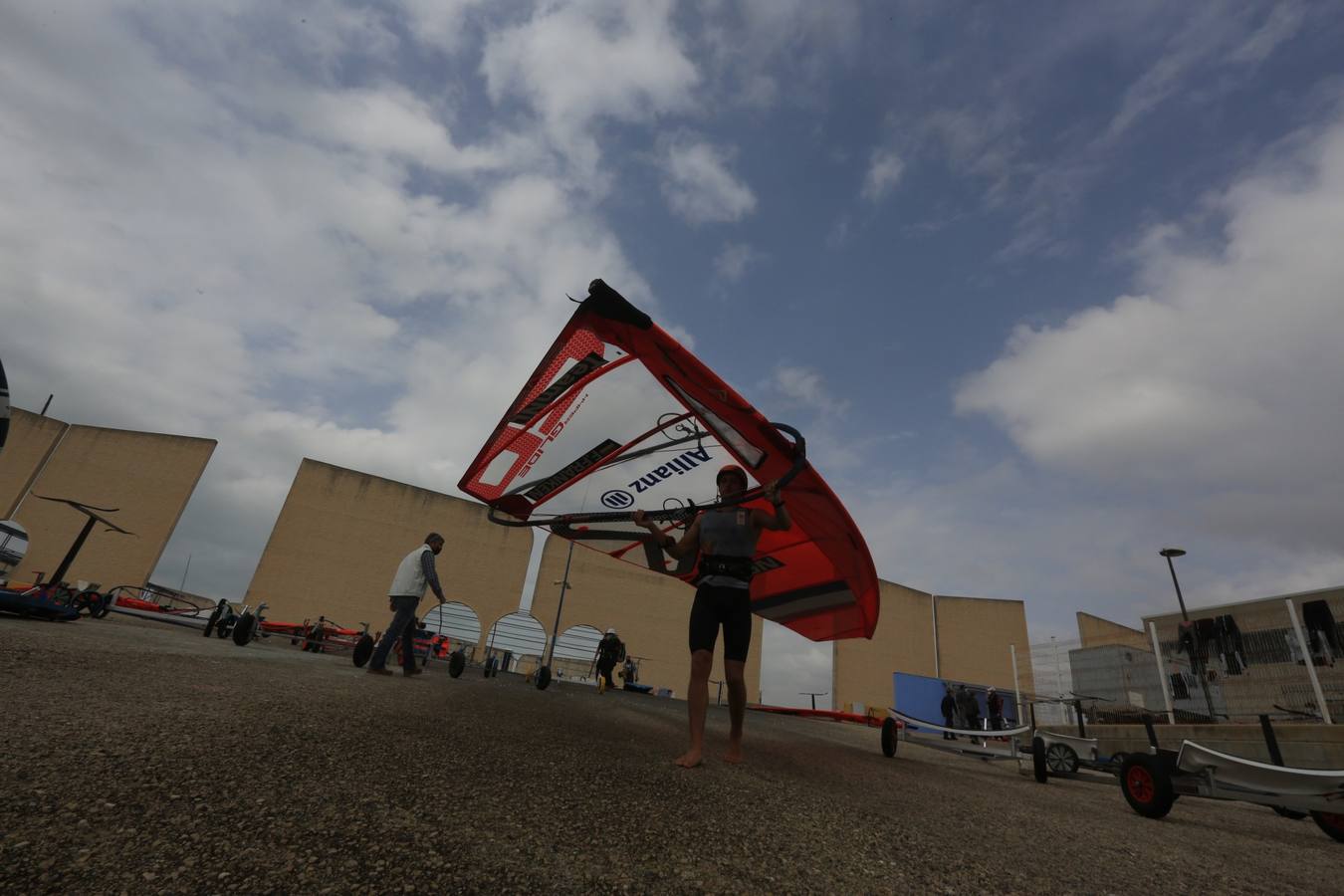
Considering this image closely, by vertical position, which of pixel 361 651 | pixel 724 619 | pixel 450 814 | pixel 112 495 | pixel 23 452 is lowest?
pixel 450 814

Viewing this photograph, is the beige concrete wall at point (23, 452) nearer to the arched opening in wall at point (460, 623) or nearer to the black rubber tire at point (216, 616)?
the arched opening in wall at point (460, 623)

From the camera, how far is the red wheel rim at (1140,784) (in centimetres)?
357

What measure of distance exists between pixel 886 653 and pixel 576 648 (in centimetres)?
1619

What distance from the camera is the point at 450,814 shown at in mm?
1572

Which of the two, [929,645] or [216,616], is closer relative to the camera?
[216,616]

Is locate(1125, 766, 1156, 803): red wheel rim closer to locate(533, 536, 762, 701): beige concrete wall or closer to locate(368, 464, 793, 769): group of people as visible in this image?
locate(368, 464, 793, 769): group of people

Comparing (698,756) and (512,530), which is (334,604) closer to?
(512,530)

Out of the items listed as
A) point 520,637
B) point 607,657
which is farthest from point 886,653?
point 607,657

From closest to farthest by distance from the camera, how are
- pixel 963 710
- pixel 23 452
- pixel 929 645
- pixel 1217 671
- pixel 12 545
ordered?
pixel 1217 671
pixel 12 545
pixel 23 452
pixel 963 710
pixel 929 645

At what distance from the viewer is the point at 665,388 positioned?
14.8ft

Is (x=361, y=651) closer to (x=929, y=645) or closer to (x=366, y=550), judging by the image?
(x=366, y=550)

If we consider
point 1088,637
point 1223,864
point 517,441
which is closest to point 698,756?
point 1223,864

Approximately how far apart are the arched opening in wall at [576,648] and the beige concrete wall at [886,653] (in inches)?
508

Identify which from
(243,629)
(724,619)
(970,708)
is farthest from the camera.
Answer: (970,708)
